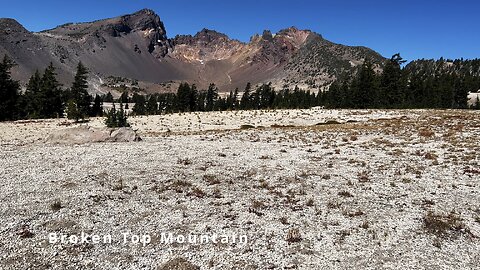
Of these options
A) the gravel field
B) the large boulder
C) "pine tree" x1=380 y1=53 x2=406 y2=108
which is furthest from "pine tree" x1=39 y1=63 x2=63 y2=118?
"pine tree" x1=380 y1=53 x2=406 y2=108

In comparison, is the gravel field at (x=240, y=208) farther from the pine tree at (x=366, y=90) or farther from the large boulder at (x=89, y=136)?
the pine tree at (x=366, y=90)

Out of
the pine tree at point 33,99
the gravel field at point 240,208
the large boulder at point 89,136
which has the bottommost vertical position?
the gravel field at point 240,208

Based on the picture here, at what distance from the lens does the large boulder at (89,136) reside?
35500 millimetres

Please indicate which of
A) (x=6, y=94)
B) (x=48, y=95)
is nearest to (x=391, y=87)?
(x=48, y=95)

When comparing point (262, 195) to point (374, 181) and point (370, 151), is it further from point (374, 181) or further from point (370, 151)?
point (370, 151)

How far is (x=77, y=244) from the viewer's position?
1305 centimetres

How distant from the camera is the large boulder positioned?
3550 cm

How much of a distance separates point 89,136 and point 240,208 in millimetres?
24834

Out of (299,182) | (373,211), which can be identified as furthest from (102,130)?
(373,211)

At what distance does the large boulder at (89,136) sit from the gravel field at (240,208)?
4.21m

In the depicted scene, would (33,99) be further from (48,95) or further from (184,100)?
(184,100)

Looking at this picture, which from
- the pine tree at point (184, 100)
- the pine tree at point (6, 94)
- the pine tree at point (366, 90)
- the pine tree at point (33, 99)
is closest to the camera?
the pine tree at point (6, 94)

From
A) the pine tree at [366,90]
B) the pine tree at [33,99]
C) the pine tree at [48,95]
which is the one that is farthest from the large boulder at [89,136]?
the pine tree at [366,90]

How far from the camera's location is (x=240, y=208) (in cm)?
1694
